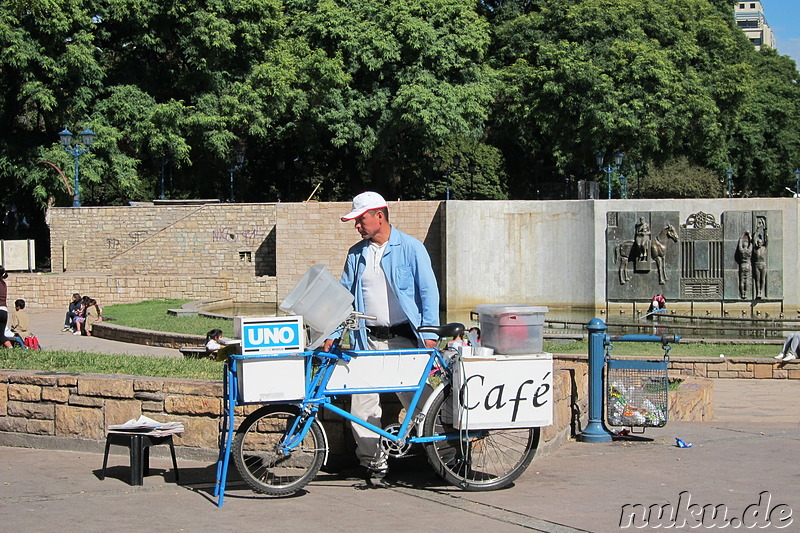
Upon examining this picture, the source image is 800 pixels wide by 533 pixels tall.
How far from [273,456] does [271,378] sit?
554mm

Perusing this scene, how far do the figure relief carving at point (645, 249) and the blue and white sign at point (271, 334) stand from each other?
25.6 metres

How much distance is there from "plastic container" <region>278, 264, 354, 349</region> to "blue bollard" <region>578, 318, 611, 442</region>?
2.82 m

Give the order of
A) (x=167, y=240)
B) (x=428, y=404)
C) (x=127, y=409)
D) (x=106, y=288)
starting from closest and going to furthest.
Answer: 1. (x=428, y=404)
2. (x=127, y=409)
3. (x=106, y=288)
4. (x=167, y=240)

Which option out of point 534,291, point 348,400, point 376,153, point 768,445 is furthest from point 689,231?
point 348,400

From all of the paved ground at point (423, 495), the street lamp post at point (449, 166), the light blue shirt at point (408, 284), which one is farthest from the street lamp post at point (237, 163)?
the light blue shirt at point (408, 284)

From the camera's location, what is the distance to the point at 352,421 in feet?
22.7

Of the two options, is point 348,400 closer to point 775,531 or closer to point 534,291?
point 775,531

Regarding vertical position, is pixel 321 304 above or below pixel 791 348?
above

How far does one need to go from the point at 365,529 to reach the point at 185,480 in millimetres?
1823

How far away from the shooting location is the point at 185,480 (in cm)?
719

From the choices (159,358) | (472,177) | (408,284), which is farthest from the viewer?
(472,177)

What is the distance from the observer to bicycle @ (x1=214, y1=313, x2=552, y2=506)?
21.6ft

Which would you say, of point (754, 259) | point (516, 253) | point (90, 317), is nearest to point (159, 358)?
point (90, 317)

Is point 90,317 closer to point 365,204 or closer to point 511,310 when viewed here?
point 365,204
